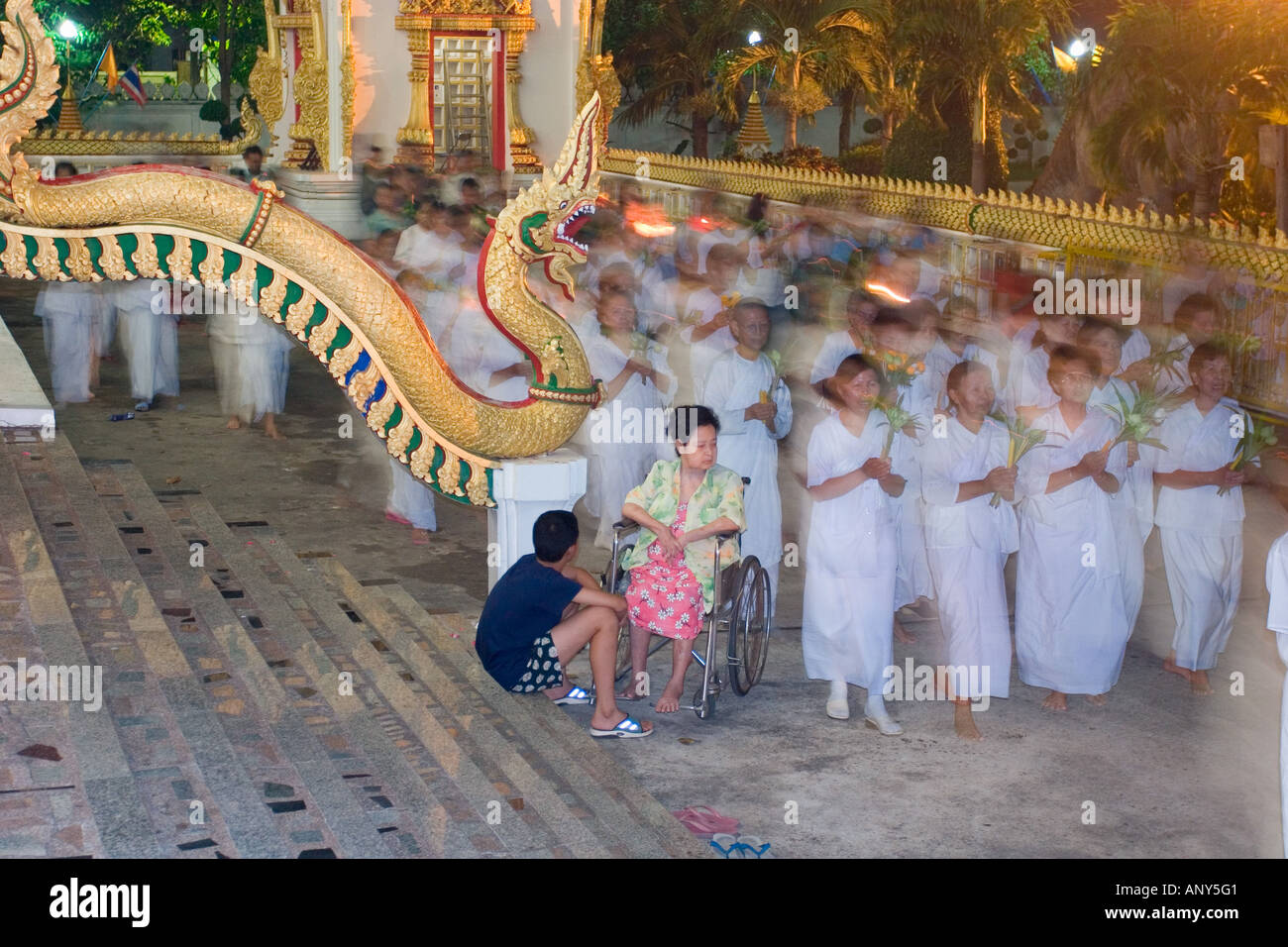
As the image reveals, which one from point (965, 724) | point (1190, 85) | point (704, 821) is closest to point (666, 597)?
point (704, 821)

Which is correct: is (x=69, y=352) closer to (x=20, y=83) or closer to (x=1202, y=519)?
(x=20, y=83)

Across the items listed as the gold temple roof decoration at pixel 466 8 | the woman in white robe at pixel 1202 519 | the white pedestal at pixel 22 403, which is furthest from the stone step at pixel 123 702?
the gold temple roof decoration at pixel 466 8

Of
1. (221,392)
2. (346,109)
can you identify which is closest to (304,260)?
(221,392)

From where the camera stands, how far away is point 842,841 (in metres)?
6.05

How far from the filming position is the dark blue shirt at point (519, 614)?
22.7 ft

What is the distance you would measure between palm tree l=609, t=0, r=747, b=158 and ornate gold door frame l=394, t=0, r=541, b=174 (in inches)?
145

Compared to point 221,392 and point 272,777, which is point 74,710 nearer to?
point 272,777

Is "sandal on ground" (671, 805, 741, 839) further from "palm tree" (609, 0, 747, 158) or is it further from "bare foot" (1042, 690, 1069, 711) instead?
"palm tree" (609, 0, 747, 158)

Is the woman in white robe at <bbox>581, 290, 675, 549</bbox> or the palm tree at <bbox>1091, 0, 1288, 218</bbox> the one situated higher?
the palm tree at <bbox>1091, 0, 1288, 218</bbox>

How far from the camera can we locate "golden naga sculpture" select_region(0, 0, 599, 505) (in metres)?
6.51

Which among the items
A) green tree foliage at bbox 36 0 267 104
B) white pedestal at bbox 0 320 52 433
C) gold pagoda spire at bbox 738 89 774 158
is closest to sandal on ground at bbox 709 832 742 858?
white pedestal at bbox 0 320 52 433

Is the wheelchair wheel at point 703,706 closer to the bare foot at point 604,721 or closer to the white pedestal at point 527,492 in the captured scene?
the bare foot at point 604,721

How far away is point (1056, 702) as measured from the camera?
24.7 ft

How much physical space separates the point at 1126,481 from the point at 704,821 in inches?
124
